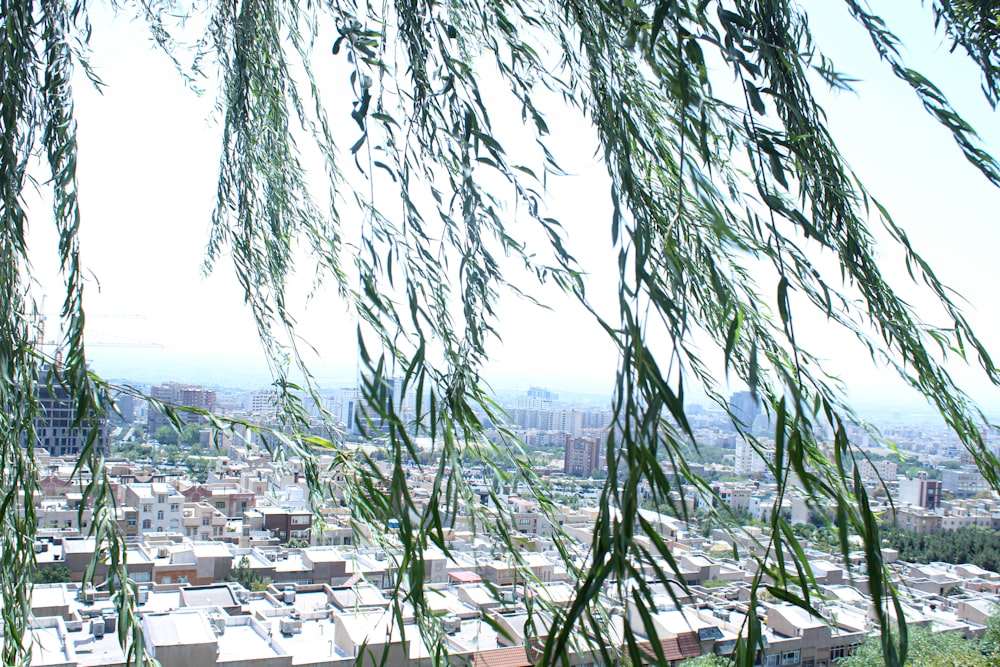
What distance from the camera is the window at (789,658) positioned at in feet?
10.7

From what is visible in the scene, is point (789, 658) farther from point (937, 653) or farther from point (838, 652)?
point (838, 652)

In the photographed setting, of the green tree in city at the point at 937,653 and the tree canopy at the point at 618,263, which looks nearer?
the tree canopy at the point at 618,263

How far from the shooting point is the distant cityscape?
66 cm

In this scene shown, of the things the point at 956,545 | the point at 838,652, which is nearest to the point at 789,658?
the point at 838,652

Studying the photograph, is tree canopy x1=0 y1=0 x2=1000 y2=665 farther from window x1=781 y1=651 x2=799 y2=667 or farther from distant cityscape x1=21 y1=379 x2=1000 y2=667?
window x1=781 y1=651 x2=799 y2=667

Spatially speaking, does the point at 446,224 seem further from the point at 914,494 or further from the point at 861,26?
the point at 914,494

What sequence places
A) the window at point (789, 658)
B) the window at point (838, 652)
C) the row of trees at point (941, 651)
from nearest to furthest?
the row of trees at point (941, 651) → the window at point (789, 658) → the window at point (838, 652)

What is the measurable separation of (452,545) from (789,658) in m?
3.04

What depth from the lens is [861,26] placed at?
2.62ft

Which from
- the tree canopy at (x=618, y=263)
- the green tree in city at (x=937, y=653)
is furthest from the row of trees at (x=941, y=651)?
the tree canopy at (x=618, y=263)

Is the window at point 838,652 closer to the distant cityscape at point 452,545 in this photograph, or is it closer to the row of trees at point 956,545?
the distant cityscape at point 452,545

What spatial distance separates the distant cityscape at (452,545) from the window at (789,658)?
0.03 meters

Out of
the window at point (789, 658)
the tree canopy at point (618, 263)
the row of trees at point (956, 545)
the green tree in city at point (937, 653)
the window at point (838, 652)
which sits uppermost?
the tree canopy at point (618, 263)

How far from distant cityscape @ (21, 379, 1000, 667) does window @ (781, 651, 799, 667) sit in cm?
3
